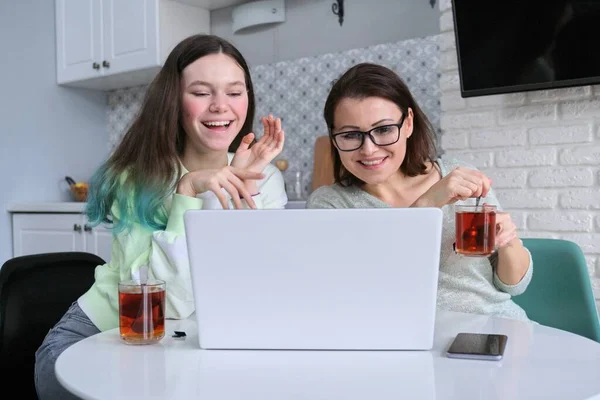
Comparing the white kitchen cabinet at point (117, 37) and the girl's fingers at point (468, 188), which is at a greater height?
the white kitchen cabinet at point (117, 37)

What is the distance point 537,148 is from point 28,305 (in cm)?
195

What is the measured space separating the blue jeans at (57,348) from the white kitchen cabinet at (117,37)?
2.61 metres

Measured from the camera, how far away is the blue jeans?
1256 mm

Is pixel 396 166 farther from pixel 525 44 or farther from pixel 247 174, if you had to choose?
pixel 525 44

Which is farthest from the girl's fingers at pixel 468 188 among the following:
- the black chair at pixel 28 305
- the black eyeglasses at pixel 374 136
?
the black chair at pixel 28 305

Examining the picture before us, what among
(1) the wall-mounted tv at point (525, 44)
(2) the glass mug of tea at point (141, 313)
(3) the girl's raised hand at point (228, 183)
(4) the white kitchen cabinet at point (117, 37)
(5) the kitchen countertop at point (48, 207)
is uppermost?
(4) the white kitchen cabinet at point (117, 37)

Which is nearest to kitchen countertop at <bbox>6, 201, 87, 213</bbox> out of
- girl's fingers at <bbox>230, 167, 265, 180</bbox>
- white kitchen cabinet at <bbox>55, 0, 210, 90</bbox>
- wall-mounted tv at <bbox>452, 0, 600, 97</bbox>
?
white kitchen cabinet at <bbox>55, 0, 210, 90</bbox>

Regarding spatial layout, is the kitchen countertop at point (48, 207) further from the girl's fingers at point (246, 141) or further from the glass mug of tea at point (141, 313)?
the glass mug of tea at point (141, 313)

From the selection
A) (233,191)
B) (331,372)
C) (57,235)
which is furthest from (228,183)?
(57,235)

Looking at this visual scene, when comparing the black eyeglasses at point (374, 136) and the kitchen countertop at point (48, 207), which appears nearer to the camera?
the black eyeglasses at point (374, 136)

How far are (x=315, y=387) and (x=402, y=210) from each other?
0.26 m

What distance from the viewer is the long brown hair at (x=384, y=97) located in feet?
5.13

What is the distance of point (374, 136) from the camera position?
4.99ft

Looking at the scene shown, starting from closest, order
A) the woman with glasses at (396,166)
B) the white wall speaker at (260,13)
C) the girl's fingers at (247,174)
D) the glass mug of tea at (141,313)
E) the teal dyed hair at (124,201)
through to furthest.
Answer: the glass mug of tea at (141,313), the girl's fingers at (247,174), the teal dyed hair at (124,201), the woman with glasses at (396,166), the white wall speaker at (260,13)
